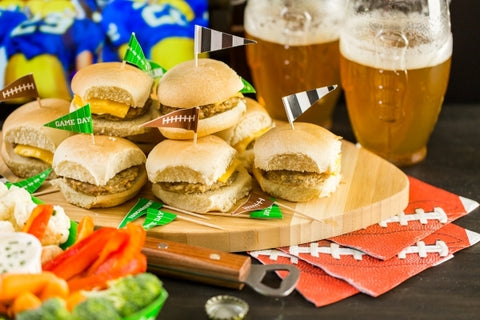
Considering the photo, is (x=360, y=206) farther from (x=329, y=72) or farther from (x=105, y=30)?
(x=105, y=30)

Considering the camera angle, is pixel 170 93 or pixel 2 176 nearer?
pixel 170 93

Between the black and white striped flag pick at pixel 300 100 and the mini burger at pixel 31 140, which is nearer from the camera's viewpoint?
the black and white striped flag pick at pixel 300 100

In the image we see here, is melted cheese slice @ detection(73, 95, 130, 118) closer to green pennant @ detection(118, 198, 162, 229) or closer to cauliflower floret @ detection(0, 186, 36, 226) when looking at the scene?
green pennant @ detection(118, 198, 162, 229)

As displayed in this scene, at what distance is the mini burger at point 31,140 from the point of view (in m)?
2.56

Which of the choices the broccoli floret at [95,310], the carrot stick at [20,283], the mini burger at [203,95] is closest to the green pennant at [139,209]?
the mini burger at [203,95]

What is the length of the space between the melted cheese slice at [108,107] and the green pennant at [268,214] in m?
0.52

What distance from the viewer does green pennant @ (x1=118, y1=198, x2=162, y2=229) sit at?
7.60ft

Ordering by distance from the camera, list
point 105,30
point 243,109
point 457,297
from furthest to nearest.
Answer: point 105,30 → point 243,109 → point 457,297

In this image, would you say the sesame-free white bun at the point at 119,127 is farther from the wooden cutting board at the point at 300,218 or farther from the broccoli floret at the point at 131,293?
the broccoli floret at the point at 131,293

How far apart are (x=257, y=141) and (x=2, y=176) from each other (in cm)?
92

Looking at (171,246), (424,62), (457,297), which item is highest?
(424,62)

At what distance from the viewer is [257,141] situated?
2410mm

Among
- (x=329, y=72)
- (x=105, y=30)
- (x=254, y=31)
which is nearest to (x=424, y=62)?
(x=329, y=72)

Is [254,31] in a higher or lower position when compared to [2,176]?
higher
